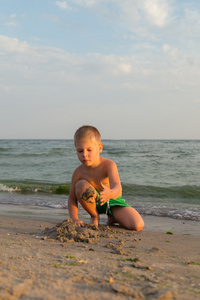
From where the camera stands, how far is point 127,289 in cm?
142

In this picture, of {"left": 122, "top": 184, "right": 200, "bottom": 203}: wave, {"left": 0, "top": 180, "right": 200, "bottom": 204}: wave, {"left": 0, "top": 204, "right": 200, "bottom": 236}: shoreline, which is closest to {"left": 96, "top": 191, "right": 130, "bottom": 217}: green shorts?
{"left": 0, "top": 204, "right": 200, "bottom": 236}: shoreline

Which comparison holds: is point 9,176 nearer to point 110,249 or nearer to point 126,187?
point 126,187

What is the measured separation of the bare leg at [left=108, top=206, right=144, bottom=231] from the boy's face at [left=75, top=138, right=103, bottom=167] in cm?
75

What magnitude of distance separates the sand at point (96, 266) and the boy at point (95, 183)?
14.3 inches

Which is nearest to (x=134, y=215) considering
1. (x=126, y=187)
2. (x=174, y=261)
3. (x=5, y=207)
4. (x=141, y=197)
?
(x=174, y=261)

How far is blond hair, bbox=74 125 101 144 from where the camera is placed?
3.33 meters

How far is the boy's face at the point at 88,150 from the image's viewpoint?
131 inches

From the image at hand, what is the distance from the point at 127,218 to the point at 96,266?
75.5 inches

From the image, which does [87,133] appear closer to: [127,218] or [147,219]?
[127,218]

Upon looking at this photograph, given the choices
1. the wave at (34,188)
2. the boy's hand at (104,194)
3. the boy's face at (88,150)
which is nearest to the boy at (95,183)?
the boy's face at (88,150)

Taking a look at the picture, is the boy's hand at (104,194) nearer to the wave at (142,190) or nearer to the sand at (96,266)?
the sand at (96,266)

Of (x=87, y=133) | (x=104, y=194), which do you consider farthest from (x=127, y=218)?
(x=87, y=133)

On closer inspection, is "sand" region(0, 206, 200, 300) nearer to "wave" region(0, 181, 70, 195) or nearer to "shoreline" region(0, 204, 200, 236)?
"shoreline" region(0, 204, 200, 236)

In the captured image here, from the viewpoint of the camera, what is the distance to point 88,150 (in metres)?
3.43
